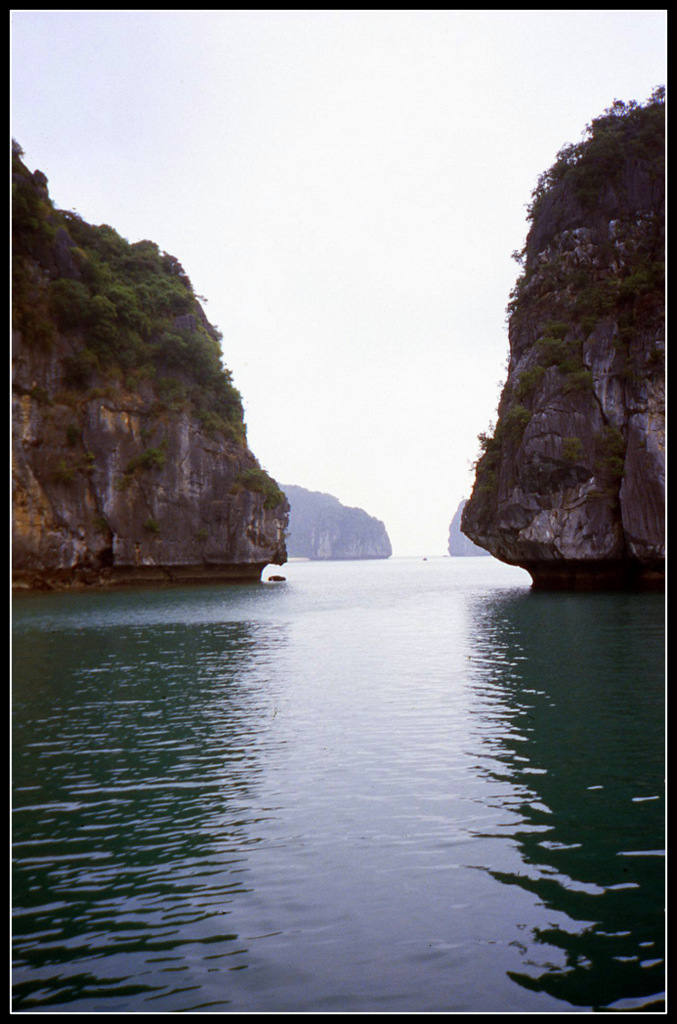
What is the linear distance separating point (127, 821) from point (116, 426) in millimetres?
47178

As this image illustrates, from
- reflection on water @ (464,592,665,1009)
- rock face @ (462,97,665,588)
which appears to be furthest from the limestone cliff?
reflection on water @ (464,592,665,1009)

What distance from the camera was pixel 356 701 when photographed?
1416cm

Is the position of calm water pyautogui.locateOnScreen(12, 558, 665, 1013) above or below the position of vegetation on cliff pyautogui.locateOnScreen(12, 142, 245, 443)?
below

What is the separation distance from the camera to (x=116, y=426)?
51.8 m

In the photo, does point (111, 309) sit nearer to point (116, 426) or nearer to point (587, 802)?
point (116, 426)

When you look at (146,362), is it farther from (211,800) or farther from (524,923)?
(524,923)

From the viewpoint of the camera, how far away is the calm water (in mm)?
4895

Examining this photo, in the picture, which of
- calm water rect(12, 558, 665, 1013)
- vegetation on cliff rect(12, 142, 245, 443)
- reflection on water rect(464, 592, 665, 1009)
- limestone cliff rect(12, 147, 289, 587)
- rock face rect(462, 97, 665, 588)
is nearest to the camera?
calm water rect(12, 558, 665, 1013)

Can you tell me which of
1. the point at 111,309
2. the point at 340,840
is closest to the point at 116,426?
the point at 111,309

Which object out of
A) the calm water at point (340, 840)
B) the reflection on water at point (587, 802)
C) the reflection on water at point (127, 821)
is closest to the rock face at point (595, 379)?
the reflection on water at point (587, 802)

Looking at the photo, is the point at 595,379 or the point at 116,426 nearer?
the point at 595,379

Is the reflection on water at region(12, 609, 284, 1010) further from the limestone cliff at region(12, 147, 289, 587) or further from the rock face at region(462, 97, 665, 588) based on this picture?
the limestone cliff at region(12, 147, 289, 587)

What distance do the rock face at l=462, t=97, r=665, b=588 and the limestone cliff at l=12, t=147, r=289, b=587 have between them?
23.4 metres

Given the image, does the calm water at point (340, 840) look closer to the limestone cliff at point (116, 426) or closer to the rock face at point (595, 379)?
the rock face at point (595, 379)
